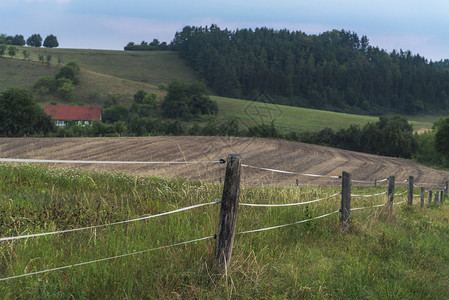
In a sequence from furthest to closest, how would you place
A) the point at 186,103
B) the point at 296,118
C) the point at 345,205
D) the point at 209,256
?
the point at 296,118
the point at 186,103
the point at 345,205
the point at 209,256

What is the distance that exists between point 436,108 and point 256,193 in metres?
143

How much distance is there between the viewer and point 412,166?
45.4 meters

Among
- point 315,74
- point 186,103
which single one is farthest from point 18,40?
point 186,103

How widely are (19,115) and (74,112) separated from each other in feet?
116

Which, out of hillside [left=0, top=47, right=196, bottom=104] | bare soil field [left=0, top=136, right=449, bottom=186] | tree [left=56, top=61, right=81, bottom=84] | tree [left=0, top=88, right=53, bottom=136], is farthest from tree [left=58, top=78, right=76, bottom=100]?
bare soil field [left=0, top=136, right=449, bottom=186]

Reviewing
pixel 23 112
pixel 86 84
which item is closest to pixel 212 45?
pixel 86 84

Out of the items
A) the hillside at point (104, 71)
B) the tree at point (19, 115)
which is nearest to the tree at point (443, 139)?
the tree at point (19, 115)

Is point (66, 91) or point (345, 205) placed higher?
point (66, 91)

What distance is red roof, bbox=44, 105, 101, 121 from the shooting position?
84.3 meters

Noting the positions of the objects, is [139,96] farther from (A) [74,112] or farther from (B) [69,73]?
(B) [69,73]

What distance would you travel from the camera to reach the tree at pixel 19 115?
51.2m

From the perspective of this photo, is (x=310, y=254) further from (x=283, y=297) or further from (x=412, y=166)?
(x=412, y=166)

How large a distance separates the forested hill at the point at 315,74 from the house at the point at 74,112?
5090cm

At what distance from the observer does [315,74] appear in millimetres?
145250
